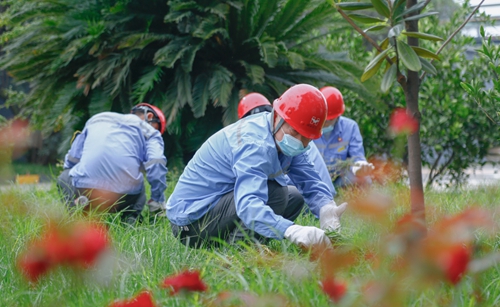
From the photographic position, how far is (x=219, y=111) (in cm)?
746

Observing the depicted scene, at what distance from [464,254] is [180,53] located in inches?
214

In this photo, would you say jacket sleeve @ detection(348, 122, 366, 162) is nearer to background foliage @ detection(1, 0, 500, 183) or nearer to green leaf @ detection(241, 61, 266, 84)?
background foliage @ detection(1, 0, 500, 183)

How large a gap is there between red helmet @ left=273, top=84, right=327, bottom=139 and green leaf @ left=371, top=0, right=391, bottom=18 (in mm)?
756

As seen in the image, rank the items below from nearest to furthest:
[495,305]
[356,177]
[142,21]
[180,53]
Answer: [495,305]
[356,177]
[180,53]
[142,21]

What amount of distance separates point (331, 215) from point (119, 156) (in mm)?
2156

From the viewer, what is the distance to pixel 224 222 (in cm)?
370

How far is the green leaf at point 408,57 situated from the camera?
8.75 ft

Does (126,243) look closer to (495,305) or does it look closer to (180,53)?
(495,305)

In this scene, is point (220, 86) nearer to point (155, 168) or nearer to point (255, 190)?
point (155, 168)

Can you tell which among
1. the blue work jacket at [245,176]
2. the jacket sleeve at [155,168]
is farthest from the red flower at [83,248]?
the jacket sleeve at [155,168]

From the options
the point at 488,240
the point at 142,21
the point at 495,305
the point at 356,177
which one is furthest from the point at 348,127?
the point at 495,305

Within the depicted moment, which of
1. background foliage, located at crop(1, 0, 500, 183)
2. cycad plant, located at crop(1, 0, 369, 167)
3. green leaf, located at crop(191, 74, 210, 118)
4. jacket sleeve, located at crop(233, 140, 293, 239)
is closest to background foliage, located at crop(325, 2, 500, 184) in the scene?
background foliage, located at crop(1, 0, 500, 183)

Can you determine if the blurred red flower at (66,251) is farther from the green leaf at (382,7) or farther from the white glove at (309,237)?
the green leaf at (382,7)

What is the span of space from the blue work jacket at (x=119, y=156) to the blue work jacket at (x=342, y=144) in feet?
5.75
